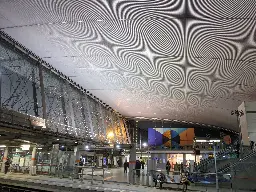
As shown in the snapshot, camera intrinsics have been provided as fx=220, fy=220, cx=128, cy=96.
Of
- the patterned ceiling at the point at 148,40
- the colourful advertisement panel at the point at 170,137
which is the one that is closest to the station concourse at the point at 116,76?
the patterned ceiling at the point at 148,40

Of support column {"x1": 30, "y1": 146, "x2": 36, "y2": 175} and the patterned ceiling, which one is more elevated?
the patterned ceiling

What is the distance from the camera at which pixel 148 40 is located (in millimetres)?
11859

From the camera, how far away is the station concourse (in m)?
10.1

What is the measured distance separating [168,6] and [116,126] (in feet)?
89.6

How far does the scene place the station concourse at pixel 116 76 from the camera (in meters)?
10.1

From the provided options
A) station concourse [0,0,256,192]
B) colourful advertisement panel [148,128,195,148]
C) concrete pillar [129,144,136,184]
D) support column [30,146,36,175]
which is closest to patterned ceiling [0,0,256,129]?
station concourse [0,0,256,192]

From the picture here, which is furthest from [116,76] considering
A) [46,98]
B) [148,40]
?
[148,40]

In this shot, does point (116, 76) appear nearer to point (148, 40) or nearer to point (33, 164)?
point (148, 40)

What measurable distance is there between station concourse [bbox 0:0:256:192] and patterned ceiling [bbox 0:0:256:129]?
0.06 meters

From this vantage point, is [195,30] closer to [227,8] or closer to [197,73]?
[227,8]

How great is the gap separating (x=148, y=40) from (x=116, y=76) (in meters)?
6.65

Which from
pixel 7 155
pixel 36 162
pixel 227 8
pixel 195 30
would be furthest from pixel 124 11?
pixel 7 155

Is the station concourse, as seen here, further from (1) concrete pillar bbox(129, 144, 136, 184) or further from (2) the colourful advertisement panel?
(2) the colourful advertisement panel

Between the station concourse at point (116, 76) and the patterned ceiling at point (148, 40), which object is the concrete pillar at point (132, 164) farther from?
the patterned ceiling at point (148, 40)
